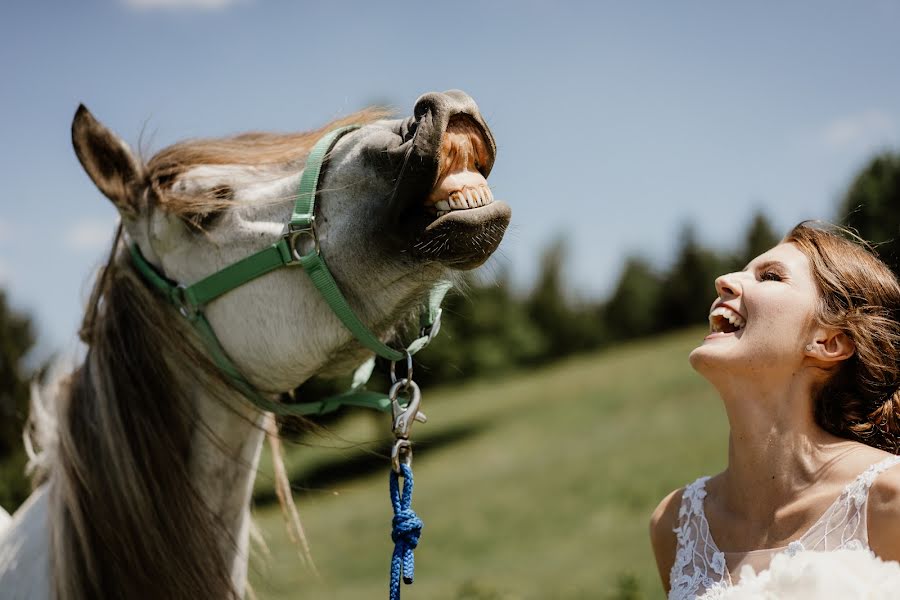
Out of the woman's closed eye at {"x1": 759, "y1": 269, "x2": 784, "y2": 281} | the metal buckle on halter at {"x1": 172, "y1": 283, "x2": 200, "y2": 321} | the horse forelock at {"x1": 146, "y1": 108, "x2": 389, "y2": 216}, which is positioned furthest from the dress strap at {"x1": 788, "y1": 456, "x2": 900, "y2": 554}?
the metal buckle on halter at {"x1": 172, "y1": 283, "x2": 200, "y2": 321}

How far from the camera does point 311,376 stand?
215cm

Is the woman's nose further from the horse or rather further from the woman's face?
the horse

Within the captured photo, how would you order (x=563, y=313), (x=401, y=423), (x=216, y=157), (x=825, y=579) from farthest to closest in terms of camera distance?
(x=563, y=313) < (x=216, y=157) < (x=401, y=423) < (x=825, y=579)

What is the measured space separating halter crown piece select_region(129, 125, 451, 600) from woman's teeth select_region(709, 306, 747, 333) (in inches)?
33.5

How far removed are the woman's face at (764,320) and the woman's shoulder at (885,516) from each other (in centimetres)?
40

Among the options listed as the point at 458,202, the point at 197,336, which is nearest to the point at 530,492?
the point at 197,336

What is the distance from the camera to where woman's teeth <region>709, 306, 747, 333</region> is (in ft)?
7.57

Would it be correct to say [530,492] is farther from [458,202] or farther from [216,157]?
[458,202]

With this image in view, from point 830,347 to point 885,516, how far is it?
1.72 feet

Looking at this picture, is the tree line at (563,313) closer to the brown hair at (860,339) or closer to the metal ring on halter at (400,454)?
the metal ring on halter at (400,454)

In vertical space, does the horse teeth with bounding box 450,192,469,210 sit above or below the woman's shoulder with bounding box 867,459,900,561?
above

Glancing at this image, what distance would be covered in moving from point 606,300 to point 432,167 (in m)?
51.2

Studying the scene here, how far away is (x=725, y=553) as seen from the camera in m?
2.29

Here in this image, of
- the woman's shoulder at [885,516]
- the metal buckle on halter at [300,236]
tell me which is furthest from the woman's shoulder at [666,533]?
→ the metal buckle on halter at [300,236]
